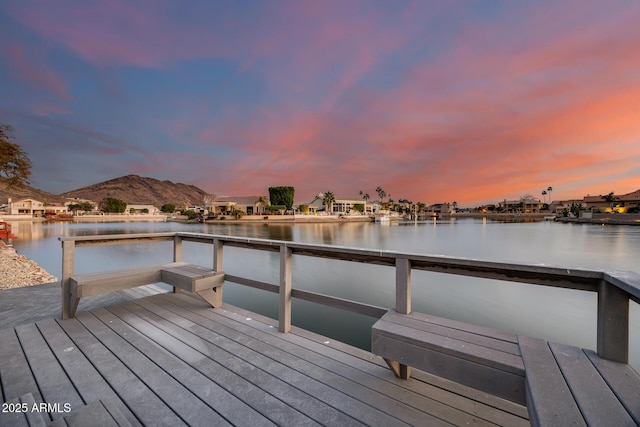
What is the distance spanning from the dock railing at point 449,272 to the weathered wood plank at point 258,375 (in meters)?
0.57

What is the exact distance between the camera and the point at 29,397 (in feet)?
3.97

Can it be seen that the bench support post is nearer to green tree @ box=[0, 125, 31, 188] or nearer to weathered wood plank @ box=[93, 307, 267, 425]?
weathered wood plank @ box=[93, 307, 267, 425]

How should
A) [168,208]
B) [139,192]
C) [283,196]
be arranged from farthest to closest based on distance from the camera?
[139,192] → [168,208] → [283,196]

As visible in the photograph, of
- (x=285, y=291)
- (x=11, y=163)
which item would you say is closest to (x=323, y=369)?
(x=285, y=291)

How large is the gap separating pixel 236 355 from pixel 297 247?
42.1 inches

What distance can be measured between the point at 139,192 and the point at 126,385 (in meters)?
192

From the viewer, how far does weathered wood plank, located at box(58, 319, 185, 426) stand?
1546 millimetres

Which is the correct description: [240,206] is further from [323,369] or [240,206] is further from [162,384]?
[323,369]

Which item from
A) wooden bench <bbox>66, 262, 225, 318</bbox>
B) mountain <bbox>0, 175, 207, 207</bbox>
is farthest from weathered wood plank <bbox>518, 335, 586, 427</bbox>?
mountain <bbox>0, 175, 207, 207</bbox>

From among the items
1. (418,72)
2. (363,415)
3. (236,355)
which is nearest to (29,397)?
(236,355)

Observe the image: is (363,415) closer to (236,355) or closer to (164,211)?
(236,355)

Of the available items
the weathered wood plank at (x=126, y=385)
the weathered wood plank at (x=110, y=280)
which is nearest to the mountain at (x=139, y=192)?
the weathered wood plank at (x=110, y=280)

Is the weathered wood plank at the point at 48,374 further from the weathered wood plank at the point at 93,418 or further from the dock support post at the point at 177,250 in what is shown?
the dock support post at the point at 177,250

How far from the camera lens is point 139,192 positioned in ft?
525
